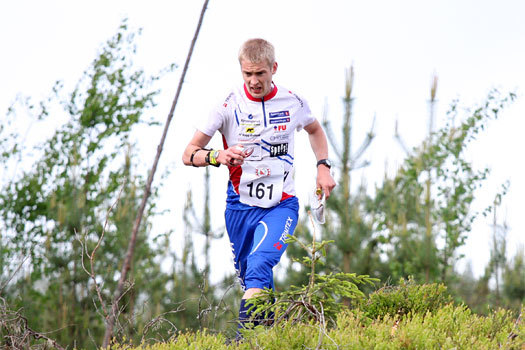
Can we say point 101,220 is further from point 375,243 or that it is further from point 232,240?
point 232,240

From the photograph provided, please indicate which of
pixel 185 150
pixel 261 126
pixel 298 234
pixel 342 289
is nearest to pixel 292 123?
pixel 261 126

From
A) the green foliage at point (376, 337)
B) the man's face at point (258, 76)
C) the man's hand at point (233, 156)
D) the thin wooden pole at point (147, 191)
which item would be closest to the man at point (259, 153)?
the man's face at point (258, 76)

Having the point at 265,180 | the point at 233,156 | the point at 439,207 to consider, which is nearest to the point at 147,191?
the point at 233,156

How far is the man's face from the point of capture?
4957 mm

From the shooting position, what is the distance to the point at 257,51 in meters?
4.93

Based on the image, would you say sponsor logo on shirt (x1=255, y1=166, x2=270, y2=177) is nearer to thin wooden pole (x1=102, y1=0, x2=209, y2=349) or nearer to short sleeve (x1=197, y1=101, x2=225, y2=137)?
short sleeve (x1=197, y1=101, x2=225, y2=137)

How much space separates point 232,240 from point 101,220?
803cm

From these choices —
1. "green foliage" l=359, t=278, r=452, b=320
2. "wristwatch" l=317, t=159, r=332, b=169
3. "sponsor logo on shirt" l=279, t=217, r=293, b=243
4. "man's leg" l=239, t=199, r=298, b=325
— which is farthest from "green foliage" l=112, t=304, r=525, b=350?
"wristwatch" l=317, t=159, r=332, b=169

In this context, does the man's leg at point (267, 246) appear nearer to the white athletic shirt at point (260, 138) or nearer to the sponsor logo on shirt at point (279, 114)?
the white athletic shirt at point (260, 138)

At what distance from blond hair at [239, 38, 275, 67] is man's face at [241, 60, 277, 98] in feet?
0.11

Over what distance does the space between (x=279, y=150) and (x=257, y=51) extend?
81 centimetres

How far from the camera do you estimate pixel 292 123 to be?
17.6 ft

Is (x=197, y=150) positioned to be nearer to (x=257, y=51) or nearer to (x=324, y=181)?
(x=257, y=51)

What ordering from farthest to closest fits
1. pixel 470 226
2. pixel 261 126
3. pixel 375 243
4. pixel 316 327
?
pixel 375 243, pixel 470 226, pixel 261 126, pixel 316 327
